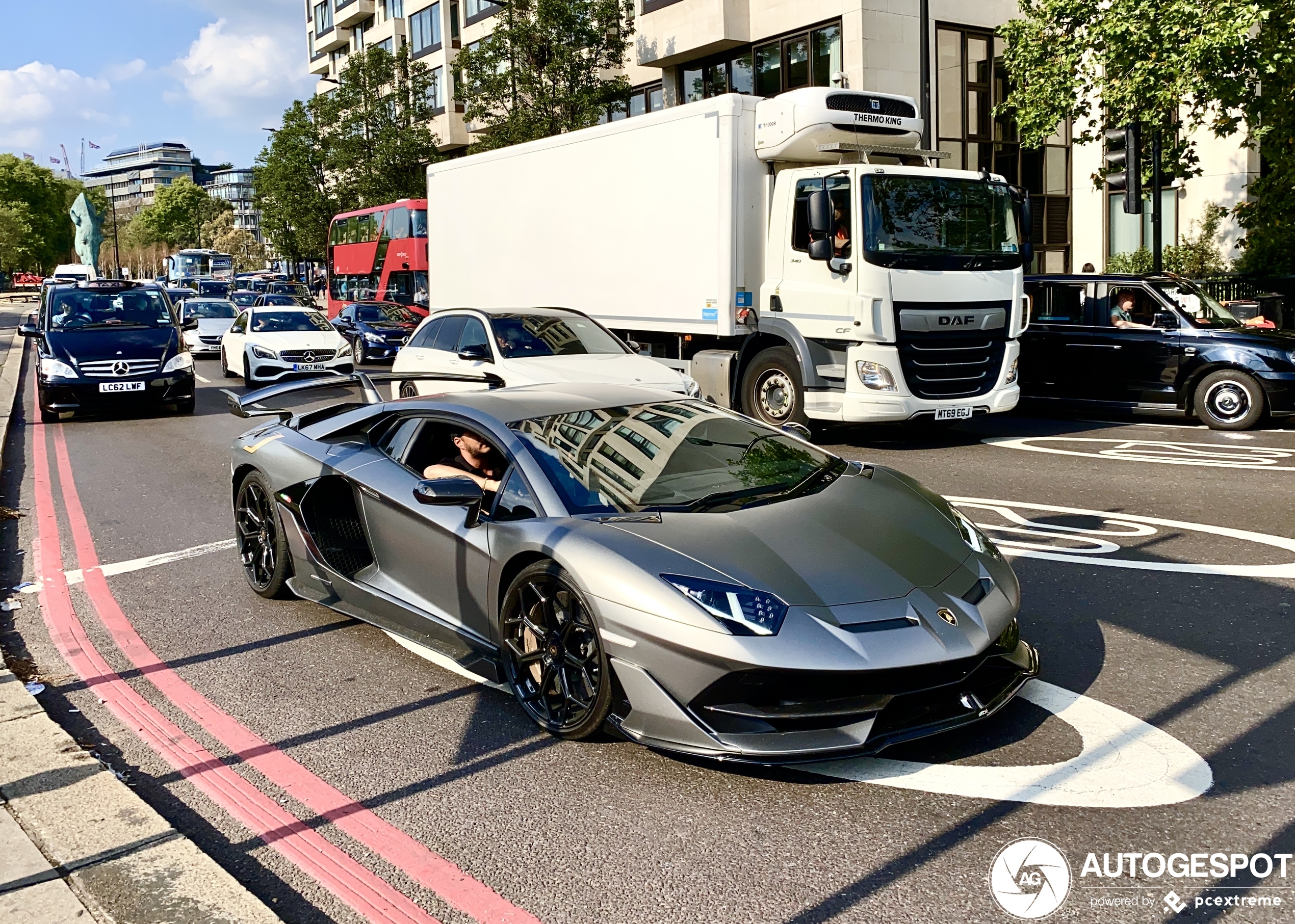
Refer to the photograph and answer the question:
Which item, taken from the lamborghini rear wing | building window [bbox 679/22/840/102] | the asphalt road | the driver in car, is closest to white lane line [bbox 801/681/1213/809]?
the asphalt road

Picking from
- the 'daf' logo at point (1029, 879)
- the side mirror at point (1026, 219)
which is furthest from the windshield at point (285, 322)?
the 'daf' logo at point (1029, 879)

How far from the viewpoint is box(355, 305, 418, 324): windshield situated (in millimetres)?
27266

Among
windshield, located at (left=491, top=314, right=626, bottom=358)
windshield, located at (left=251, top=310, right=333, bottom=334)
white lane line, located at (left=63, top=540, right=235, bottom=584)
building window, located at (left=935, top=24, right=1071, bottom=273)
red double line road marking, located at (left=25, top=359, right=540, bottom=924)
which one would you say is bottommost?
red double line road marking, located at (left=25, top=359, right=540, bottom=924)

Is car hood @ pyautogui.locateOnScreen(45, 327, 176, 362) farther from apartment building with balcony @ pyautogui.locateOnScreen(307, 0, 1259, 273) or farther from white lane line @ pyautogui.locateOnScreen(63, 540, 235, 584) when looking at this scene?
apartment building with balcony @ pyautogui.locateOnScreen(307, 0, 1259, 273)

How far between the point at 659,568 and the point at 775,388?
8924 mm

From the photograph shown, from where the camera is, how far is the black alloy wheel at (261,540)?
623 cm

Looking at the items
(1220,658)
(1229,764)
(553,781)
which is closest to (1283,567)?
(1220,658)

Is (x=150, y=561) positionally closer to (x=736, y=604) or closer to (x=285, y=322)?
(x=736, y=604)

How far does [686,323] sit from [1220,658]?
8932 mm

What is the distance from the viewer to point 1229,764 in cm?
393

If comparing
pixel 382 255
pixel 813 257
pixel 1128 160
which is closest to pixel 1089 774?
pixel 813 257

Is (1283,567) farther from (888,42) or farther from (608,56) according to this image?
(608,56)

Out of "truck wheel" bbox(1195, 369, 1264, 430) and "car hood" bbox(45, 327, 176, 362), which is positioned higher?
"car hood" bbox(45, 327, 176, 362)

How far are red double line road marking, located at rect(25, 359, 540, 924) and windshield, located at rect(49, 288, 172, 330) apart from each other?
1122cm
